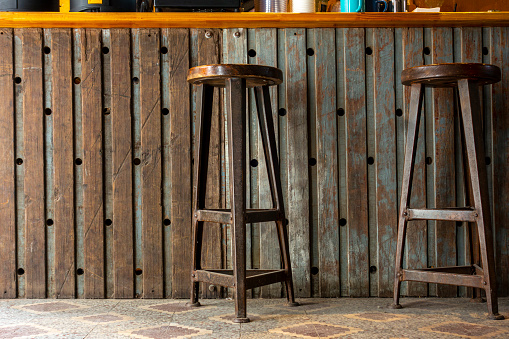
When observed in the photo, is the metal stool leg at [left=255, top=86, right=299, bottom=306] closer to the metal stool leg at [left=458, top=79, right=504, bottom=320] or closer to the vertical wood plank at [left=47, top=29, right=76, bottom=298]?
the metal stool leg at [left=458, top=79, right=504, bottom=320]

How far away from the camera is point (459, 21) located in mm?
2646

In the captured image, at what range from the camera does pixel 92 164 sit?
8.73 ft

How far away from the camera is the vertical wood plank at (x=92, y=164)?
264cm

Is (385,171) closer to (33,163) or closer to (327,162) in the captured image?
(327,162)

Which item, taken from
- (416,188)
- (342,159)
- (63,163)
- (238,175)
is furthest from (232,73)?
(416,188)

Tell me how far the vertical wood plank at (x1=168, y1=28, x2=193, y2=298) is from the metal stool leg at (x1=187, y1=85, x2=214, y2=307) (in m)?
0.20

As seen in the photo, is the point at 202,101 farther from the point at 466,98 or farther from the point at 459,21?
the point at 459,21

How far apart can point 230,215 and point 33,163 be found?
3.72 ft

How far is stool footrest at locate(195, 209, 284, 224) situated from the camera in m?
2.27

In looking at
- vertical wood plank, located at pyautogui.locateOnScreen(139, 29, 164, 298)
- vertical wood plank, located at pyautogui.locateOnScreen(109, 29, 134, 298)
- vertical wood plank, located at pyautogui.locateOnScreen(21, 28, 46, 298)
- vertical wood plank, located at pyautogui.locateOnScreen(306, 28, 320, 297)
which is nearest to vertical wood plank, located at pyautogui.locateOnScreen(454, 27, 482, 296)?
vertical wood plank, located at pyautogui.locateOnScreen(306, 28, 320, 297)

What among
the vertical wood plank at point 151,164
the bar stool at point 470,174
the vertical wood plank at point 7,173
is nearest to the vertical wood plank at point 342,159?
the bar stool at point 470,174

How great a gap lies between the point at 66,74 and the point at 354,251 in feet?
5.80

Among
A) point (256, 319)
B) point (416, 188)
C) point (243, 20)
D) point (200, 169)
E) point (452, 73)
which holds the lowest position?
point (256, 319)

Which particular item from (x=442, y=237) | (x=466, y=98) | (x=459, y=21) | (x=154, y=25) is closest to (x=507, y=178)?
(x=442, y=237)
